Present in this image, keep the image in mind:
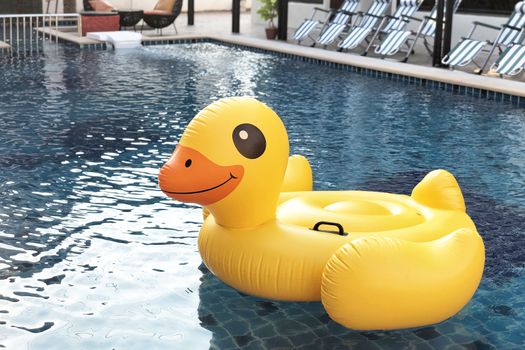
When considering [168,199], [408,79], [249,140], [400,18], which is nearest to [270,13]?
[400,18]

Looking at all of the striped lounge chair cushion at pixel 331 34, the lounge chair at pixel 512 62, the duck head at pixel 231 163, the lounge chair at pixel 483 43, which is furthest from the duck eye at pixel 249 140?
the striped lounge chair cushion at pixel 331 34

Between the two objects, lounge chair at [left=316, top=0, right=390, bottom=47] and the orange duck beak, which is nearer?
the orange duck beak

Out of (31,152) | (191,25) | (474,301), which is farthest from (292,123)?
(191,25)

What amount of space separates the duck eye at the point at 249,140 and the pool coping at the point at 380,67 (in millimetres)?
6382

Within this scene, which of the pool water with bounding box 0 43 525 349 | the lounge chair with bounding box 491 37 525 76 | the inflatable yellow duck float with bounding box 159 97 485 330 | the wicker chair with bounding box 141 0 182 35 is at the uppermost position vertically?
the wicker chair with bounding box 141 0 182 35

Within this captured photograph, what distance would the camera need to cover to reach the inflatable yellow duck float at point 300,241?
135 inches

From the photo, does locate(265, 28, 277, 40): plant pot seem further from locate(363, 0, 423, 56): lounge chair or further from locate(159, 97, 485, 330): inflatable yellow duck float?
locate(159, 97, 485, 330): inflatable yellow duck float

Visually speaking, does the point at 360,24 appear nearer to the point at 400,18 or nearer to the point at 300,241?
the point at 400,18

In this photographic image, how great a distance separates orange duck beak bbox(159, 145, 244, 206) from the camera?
3561 millimetres

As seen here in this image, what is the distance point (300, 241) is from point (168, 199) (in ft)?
6.64

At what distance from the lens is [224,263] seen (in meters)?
3.87

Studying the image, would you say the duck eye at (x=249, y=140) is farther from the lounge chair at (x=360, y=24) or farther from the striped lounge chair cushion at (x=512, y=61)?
the lounge chair at (x=360, y=24)

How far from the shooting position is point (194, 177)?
3561 mm

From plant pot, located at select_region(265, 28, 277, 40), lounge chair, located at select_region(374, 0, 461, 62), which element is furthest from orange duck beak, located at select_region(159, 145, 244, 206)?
plant pot, located at select_region(265, 28, 277, 40)
